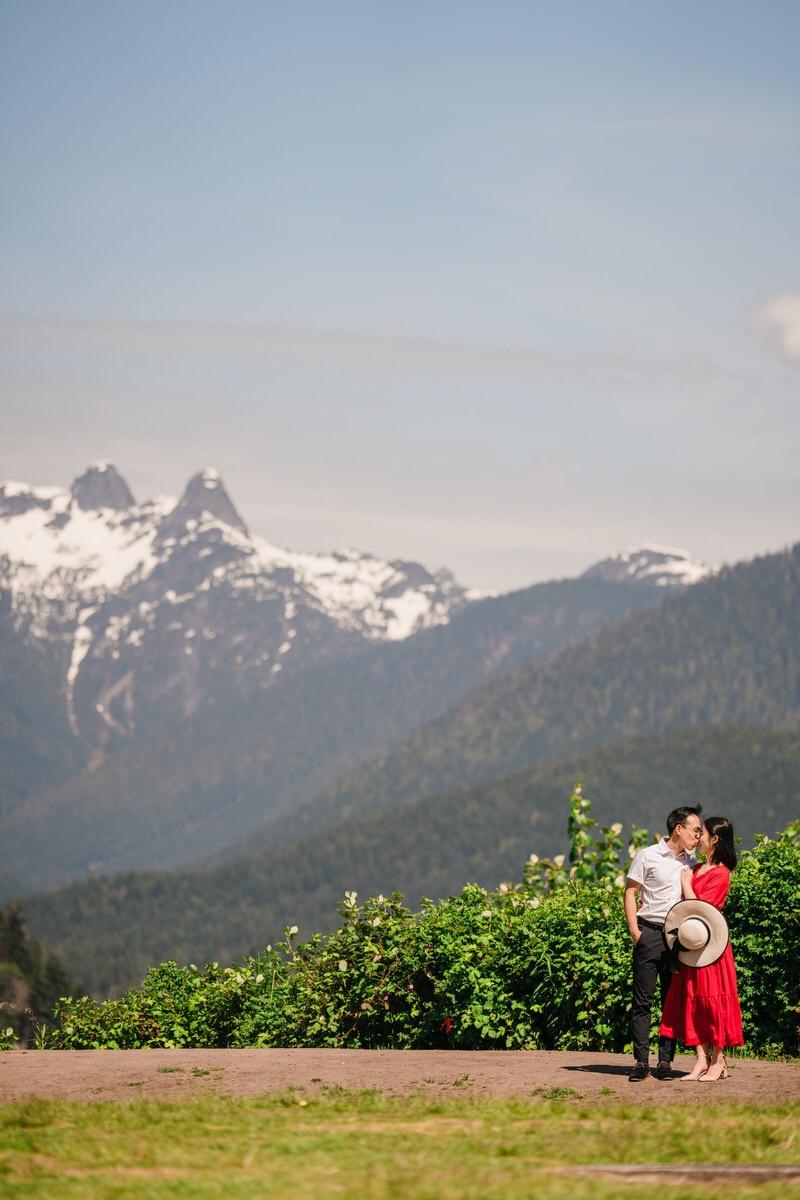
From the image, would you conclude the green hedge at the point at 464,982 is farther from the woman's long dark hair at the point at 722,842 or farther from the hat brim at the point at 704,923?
the hat brim at the point at 704,923

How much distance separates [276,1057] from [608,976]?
3790 mm

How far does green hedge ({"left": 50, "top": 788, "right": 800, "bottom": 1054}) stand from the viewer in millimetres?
18000

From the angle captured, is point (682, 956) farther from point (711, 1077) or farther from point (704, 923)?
point (711, 1077)

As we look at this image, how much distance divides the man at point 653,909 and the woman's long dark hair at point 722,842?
0.32 metres

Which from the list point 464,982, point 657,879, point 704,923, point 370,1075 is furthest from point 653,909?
point 464,982

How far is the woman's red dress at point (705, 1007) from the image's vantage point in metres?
15.4

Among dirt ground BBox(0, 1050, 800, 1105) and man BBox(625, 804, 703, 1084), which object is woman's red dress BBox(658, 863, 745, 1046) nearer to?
man BBox(625, 804, 703, 1084)

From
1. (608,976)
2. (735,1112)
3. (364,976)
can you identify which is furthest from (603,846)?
(735,1112)

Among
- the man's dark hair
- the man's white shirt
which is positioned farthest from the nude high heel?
the man's dark hair

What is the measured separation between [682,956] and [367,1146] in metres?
4.70

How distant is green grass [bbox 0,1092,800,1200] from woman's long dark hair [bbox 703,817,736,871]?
2.89m

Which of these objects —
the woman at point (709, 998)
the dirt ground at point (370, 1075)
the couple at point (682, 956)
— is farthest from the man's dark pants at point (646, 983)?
the dirt ground at point (370, 1075)

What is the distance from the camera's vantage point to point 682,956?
15555 millimetres

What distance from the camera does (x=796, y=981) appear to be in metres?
17.8
